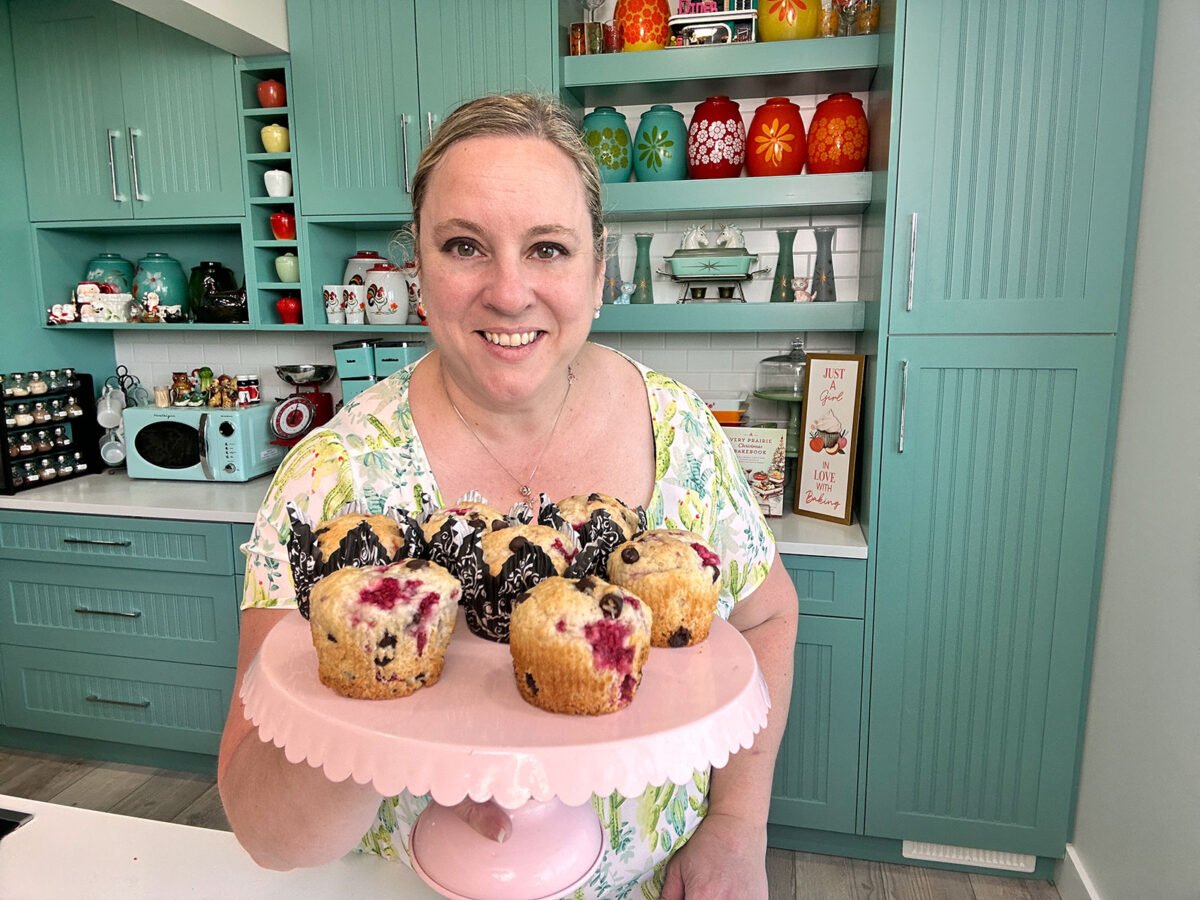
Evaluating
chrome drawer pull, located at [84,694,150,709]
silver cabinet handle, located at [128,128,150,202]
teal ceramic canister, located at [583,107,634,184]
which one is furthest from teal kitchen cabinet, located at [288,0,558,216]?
chrome drawer pull, located at [84,694,150,709]

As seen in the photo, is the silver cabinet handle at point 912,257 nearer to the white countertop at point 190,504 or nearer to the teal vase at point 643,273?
the white countertop at point 190,504

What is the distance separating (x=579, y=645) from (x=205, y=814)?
2441 millimetres

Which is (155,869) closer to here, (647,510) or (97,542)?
(647,510)

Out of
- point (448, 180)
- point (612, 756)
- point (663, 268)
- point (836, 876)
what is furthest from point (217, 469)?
point (612, 756)

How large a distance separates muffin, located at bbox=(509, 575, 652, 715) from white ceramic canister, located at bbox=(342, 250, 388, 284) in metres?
2.36

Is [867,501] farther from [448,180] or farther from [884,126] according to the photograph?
[448,180]

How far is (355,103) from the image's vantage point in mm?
2486

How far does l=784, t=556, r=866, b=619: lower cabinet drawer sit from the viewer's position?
213cm

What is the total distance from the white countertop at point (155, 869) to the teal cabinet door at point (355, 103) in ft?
6.39

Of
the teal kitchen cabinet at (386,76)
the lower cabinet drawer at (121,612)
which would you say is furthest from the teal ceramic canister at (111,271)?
the lower cabinet drawer at (121,612)

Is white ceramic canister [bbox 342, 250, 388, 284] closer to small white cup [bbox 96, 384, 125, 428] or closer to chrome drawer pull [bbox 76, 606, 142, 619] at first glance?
small white cup [bbox 96, 384, 125, 428]

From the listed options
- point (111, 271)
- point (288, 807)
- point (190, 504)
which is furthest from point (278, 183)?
point (288, 807)

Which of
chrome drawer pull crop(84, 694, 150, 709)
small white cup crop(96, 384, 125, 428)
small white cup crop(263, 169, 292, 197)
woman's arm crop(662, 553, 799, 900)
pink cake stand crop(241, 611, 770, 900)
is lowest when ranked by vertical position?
chrome drawer pull crop(84, 694, 150, 709)

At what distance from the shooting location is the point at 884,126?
208 centimetres
